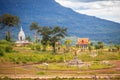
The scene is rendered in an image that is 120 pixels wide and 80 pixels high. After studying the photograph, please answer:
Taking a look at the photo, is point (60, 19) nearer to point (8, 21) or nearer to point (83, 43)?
point (83, 43)

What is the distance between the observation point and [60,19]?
47.4ft

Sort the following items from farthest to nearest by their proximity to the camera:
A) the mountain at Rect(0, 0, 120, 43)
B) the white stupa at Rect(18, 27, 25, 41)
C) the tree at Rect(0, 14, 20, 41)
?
the white stupa at Rect(18, 27, 25, 41) < the mountain at Rect(0, 0, 120, 43) < the tree at Rect(0, 14, 20, 41)

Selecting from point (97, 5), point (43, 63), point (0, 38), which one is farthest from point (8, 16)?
point (97, 5)

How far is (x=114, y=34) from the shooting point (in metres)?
14.4

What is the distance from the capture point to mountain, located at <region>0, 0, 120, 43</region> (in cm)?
1437

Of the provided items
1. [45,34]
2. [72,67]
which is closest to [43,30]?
[45,34]

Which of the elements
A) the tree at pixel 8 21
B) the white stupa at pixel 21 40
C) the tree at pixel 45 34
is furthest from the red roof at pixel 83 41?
the tree at pixel 8 21

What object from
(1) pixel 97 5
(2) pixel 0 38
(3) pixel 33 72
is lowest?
(3) pixel 33 72

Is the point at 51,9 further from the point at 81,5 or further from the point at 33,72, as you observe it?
the point at 33,72

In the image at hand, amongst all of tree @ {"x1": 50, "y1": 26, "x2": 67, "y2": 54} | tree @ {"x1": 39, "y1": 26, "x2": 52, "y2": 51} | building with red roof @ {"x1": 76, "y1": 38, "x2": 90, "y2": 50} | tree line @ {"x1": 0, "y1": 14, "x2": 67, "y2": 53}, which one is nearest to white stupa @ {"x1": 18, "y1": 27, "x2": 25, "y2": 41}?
tree line @ {"x1": 0, "y1": 14, "x2": 67, "y2": 53}

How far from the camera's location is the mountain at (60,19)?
14366mm

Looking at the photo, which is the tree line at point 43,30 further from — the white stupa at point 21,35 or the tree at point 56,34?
the white stupa at point 21,35

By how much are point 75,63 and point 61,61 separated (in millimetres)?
424

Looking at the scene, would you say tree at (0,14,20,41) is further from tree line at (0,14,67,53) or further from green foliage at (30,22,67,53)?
green foliage at (30,22,67,53)
